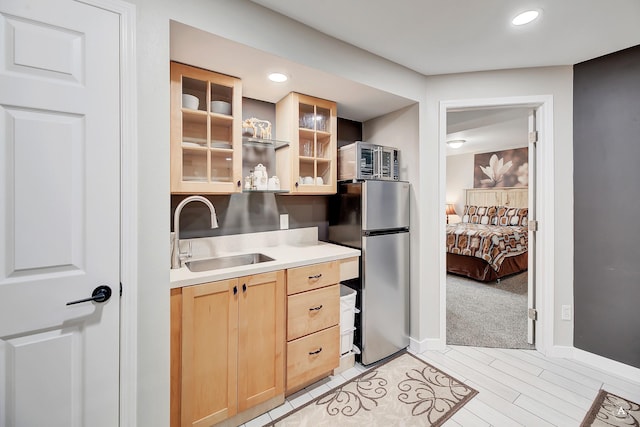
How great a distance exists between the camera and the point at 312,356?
1845 millimetres

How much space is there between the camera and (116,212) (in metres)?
1.17

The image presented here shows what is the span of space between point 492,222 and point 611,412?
193 inches

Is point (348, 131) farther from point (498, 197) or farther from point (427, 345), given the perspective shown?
point (498, 197)

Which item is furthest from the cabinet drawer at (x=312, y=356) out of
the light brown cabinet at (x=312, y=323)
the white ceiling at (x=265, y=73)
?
the white ceiling at (x=265, y=73)

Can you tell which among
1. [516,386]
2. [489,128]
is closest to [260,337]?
[516,386]

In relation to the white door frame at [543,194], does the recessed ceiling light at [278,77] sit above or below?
above

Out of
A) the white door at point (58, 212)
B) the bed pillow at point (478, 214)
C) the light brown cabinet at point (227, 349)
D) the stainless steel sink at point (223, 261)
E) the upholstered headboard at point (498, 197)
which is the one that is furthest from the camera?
the bed pillow at point (478, 214)

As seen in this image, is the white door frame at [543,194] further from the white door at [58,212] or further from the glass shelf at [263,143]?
the white door at [58,212]

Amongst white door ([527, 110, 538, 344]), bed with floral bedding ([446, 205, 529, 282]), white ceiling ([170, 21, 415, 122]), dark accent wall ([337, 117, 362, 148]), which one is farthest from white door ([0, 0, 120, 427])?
bed with floral bedding ([446, 205, 529, 282])

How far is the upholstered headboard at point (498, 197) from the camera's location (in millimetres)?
5793

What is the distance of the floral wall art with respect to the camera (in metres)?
5.83

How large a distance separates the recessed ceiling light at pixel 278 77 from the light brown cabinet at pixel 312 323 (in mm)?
1311

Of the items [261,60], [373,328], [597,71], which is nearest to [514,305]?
[373,328]

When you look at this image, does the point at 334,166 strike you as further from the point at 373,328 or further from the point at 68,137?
the point at 68,137
